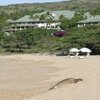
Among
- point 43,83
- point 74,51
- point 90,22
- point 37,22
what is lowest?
point 37,22

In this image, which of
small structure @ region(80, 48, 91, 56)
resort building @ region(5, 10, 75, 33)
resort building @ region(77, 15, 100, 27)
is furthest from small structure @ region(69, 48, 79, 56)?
resort building @ region(5, 10, 75, 33)

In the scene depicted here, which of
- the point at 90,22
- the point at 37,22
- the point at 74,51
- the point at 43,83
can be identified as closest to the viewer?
the point at 43,83

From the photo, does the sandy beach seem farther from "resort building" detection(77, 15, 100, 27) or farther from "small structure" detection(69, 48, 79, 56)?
"resort building" detection(77, 15, 100, 27)

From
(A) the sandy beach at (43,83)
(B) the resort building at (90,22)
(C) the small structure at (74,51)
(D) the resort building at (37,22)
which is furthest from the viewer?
(D) the resort building at (37,22)

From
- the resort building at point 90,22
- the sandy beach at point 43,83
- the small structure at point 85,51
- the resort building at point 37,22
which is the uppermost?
the sandy beach at point 43,83

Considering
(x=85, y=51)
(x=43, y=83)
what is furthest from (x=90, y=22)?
(x=43, y=83)

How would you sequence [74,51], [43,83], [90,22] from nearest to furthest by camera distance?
[43,83] → [74,51] → [90,22]

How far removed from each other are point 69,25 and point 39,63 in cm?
4466

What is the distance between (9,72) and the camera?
110 ft

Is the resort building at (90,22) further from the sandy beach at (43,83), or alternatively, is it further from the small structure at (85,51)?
the sandy beach at (43,83)

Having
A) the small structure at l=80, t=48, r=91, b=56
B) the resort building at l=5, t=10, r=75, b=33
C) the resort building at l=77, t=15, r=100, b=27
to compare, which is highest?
the small structure at l=80, t=48, r=91, b=56

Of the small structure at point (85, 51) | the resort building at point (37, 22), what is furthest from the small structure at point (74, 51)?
the resort building at point (37, 22)

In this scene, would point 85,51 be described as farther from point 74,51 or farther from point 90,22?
point 90,22

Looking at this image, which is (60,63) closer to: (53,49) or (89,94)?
(53,49)
